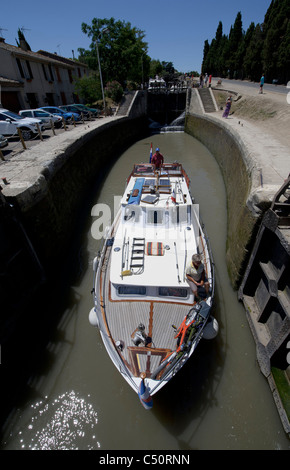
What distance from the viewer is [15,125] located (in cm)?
1416

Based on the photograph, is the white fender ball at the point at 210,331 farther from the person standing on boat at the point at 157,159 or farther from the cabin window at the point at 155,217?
the person standing on boat at the point at 157,159

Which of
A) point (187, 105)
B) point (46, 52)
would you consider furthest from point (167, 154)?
point (46, 52)

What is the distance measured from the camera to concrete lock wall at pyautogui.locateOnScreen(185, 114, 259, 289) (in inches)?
274

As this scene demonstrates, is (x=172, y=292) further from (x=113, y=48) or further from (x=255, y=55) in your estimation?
(x=255, y=55)

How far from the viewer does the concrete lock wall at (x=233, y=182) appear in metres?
6.95

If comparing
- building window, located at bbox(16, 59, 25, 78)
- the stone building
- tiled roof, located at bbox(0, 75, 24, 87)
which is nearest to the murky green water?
tiled roof, located at bbox(0, 75, 24, 87)

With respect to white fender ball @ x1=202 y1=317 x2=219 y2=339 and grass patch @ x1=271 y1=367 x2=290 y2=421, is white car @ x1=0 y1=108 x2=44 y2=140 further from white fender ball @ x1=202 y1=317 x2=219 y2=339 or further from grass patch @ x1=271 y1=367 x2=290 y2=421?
grass patch @ x1=271 y1=367 x2=290 y2=421

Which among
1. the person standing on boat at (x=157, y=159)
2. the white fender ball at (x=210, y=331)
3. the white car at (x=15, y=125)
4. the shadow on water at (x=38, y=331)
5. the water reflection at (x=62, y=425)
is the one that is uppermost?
the white car at (x=15, y=125)

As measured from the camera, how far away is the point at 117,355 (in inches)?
195

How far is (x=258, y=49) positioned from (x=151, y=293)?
4882 centimetres

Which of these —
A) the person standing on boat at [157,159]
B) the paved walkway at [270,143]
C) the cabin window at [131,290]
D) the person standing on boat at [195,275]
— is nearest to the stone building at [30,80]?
the person standing on boat at [157,159]

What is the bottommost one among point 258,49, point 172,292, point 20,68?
point 172,292

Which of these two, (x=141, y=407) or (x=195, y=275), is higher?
(x=195, y=275)

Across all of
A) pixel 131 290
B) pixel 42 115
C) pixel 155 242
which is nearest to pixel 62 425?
pixel 131 290
